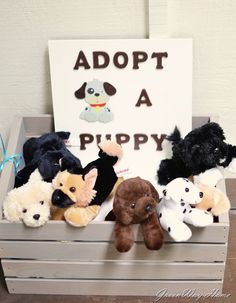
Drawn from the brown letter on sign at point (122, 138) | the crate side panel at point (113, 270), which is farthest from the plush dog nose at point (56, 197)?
the brown letter on sign at point (122, 138)

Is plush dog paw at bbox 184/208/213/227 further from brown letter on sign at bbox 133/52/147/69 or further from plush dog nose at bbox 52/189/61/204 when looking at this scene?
brown letter on sign at bbox 133/52/147/69

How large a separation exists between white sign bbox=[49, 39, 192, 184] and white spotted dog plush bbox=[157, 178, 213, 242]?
19 cm

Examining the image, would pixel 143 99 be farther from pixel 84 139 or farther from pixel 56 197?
pixel 56 197

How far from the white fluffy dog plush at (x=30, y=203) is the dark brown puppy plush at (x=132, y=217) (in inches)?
5.0

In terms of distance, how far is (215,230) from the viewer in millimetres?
790

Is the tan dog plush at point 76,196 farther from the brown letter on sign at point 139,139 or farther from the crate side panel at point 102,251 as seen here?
the brown letter on sign at point 139,139

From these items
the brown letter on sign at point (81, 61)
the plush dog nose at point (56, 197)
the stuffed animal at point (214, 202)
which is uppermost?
the brown letter on sign at point (81, 61)

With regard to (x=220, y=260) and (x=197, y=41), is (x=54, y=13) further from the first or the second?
(x=220, y=260)

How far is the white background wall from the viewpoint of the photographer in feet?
2.99

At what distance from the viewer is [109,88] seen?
961 millimetres

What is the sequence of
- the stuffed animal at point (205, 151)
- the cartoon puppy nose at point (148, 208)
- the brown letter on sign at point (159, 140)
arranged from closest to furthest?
the cartoon puppy nose at point (148, 208) < the stuffed animal at point (205, 151) < the brown letter on sign at point (159, 140)

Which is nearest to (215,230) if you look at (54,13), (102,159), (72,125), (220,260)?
(220,260)

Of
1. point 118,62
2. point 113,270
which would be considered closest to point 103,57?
point 118,62

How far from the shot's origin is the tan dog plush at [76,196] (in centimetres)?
80
